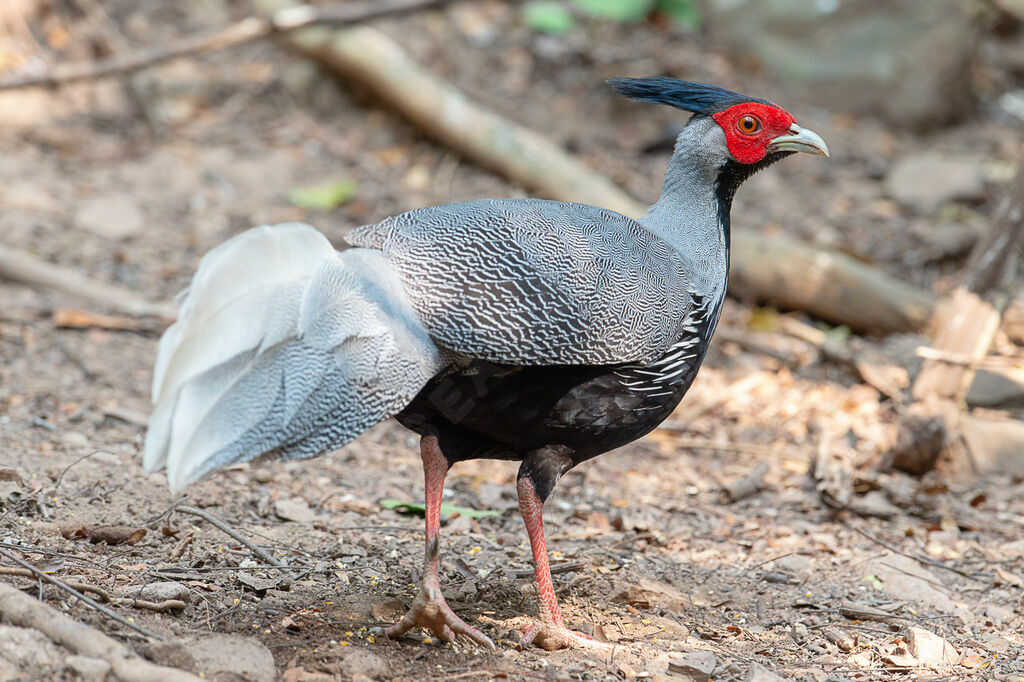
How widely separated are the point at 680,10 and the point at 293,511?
755cm

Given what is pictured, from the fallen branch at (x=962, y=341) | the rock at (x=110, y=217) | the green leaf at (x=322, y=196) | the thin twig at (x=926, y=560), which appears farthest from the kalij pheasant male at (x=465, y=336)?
the green leaf at (x=322, y=196)

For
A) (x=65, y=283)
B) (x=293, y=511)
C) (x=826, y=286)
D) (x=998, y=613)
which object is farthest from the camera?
(x=826, y=286)

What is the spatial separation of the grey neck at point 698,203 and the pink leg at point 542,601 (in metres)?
1.02

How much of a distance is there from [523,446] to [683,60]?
741 centimetres

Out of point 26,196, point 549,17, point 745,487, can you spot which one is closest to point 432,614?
point 745,487

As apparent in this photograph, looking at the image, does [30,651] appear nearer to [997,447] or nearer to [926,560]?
[926,560]

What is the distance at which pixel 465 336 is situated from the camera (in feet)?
10.2

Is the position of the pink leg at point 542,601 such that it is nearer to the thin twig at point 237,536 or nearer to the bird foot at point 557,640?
the bird foot at point 557,640

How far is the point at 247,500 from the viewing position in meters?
4.59

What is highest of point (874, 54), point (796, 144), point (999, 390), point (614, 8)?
point (874, 54)

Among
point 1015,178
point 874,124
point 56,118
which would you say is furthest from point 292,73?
point 1015,178

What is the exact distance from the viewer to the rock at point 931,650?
3570mm

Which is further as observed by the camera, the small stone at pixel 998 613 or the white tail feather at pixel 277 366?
the small stone at pixel 998 613

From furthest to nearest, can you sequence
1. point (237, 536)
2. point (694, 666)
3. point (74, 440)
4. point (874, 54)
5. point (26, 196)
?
point (874, 54) → point (26, 196) → point (74, 440) → point (237, 536) → point (694, 666)
